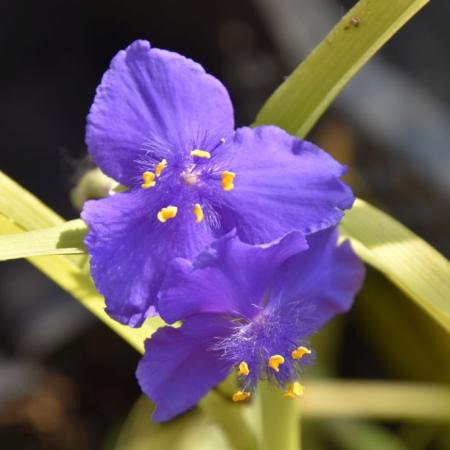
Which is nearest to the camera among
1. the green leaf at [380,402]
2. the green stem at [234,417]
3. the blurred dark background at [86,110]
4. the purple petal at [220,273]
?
the purple petal at [220,273]

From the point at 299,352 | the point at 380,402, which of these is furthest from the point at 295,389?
the point at 380,402

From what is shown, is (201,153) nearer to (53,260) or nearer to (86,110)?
(53,260)

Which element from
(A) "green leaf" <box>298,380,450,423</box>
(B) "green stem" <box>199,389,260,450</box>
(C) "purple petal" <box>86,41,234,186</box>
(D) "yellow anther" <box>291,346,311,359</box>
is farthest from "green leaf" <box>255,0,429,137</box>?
(A) "green leaf" <box>298,380,450,423</box>

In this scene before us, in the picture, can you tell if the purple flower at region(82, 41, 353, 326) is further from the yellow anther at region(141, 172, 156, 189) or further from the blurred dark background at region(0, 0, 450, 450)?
the blurred dark background at region(0, 0, 450, 450)

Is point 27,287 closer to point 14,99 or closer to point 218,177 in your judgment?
Answer: point 14,99

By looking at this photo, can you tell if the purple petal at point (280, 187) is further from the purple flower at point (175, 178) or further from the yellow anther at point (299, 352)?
the yellow anther at point (299, 352)

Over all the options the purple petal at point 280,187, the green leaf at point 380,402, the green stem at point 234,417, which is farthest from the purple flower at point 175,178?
the green leaf at point 380,402
